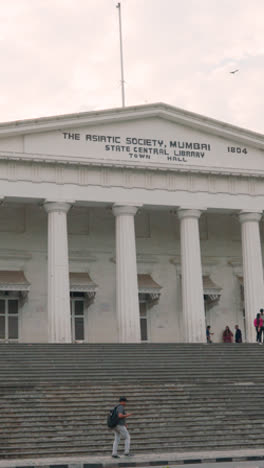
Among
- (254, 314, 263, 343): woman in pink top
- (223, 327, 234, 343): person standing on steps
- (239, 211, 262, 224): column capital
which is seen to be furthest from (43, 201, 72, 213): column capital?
(223, 327, 234, 343): person standing on steps

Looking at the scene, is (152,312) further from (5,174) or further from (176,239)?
(5,174)

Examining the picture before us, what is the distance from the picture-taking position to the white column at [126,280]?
95.8ft

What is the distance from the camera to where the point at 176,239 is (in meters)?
35.6

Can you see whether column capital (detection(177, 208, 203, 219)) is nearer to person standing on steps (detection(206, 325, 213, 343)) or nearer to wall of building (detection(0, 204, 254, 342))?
wall of building (detection(0, 204, 254, 342))

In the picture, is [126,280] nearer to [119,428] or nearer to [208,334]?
[208,334]

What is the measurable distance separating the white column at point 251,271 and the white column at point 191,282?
7.19 ft


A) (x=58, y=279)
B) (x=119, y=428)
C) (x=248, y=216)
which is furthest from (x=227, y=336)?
(x=119, y=428)

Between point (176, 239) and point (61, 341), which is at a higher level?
point (176, 239)

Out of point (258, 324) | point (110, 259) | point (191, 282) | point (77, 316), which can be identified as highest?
point (110, 259)

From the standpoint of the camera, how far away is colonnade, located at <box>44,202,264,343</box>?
93.1 feet

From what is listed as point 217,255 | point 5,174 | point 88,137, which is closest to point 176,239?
point 217,255

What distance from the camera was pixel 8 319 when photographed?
3212cm

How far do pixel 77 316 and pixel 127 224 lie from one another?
18.3ft

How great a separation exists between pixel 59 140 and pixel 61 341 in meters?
7.98
